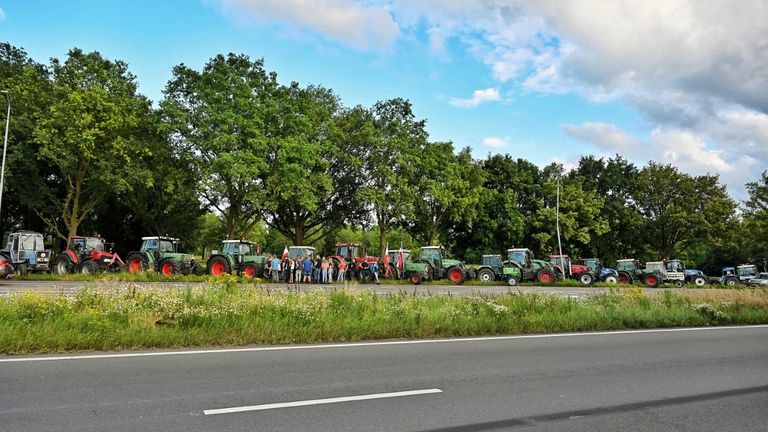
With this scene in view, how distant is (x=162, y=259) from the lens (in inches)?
1110

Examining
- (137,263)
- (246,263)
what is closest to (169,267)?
(137,263)

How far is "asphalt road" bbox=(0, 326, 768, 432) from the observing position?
507 cm

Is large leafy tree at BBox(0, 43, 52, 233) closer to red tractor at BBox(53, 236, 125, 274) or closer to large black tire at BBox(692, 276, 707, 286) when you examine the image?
red tractor at BBox(53, 236, 125, 274)

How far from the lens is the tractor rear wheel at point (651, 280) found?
126 feet

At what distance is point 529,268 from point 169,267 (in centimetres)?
2218

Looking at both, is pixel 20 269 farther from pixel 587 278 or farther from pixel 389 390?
pixel 587 278

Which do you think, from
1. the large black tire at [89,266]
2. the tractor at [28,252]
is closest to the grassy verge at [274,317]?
the large black tire at [89,266]

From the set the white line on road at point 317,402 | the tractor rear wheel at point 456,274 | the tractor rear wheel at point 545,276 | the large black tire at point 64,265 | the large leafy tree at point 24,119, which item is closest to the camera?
the white line on road at point 317,402

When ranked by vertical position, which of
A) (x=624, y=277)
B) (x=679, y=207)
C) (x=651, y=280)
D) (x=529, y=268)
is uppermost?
(x=679, y=207)

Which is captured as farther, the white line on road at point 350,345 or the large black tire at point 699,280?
the large black tire at point 699,280

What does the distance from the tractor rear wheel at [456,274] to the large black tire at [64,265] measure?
69.3 feet

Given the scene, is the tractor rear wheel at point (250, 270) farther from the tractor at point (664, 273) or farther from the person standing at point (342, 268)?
the tractor at point (664, 273)

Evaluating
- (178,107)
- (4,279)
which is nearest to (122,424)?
(4,279)

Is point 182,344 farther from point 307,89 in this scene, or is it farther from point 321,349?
point 307,89
